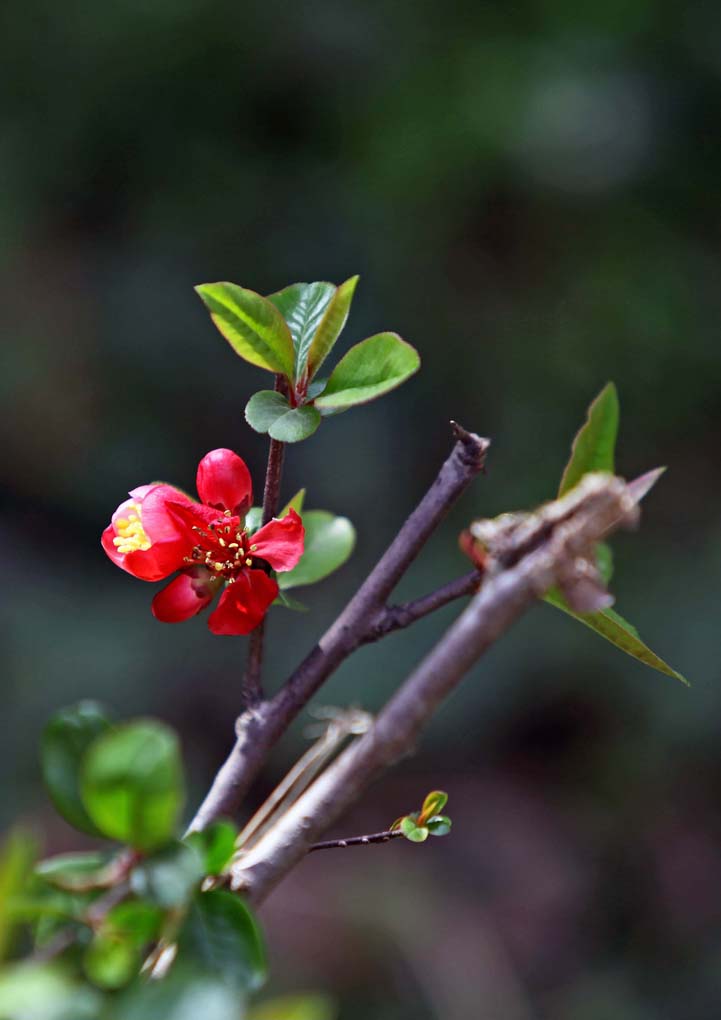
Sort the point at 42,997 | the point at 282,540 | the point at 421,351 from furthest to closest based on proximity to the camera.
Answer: the point at 421,351, the point at 282,540, the point at 42,997

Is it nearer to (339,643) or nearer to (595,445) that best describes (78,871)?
(339,643)

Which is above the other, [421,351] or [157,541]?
[157,541]

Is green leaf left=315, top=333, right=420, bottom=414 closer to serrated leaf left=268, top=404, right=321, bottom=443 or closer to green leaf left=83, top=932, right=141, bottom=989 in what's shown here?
serrated leaf left=268, top=404, right=321, bottom=443

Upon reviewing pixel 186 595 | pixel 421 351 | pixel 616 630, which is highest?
pixel 616 630

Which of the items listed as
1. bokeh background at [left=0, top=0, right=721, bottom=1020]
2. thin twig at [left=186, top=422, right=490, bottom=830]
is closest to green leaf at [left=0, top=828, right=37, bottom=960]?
thin twig at [left=186, top=422, right=490, bottom=830]

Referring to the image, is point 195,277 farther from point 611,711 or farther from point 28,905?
point 28,905

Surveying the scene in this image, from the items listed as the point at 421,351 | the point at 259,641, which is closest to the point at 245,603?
the point at 259,641
